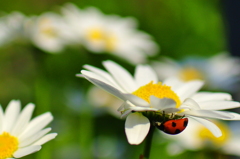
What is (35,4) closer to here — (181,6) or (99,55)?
(181,6)

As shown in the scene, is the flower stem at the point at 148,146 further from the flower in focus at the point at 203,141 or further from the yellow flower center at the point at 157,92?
the flower in focus at the point at 203,141

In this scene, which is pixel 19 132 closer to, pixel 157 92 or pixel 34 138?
pixel 34 138

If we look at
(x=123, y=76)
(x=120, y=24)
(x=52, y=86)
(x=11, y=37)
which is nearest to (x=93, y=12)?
(x=120, y=24)

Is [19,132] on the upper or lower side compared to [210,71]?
lower

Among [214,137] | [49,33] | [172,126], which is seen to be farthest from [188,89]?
[49,33]

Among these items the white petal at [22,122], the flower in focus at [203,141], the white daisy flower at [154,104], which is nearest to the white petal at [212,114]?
the white daisy flower at [154,104]

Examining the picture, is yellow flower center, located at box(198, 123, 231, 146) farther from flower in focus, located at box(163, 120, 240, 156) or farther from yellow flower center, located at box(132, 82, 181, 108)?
yellow flower center, located at box(132, 82, 181, 108)
